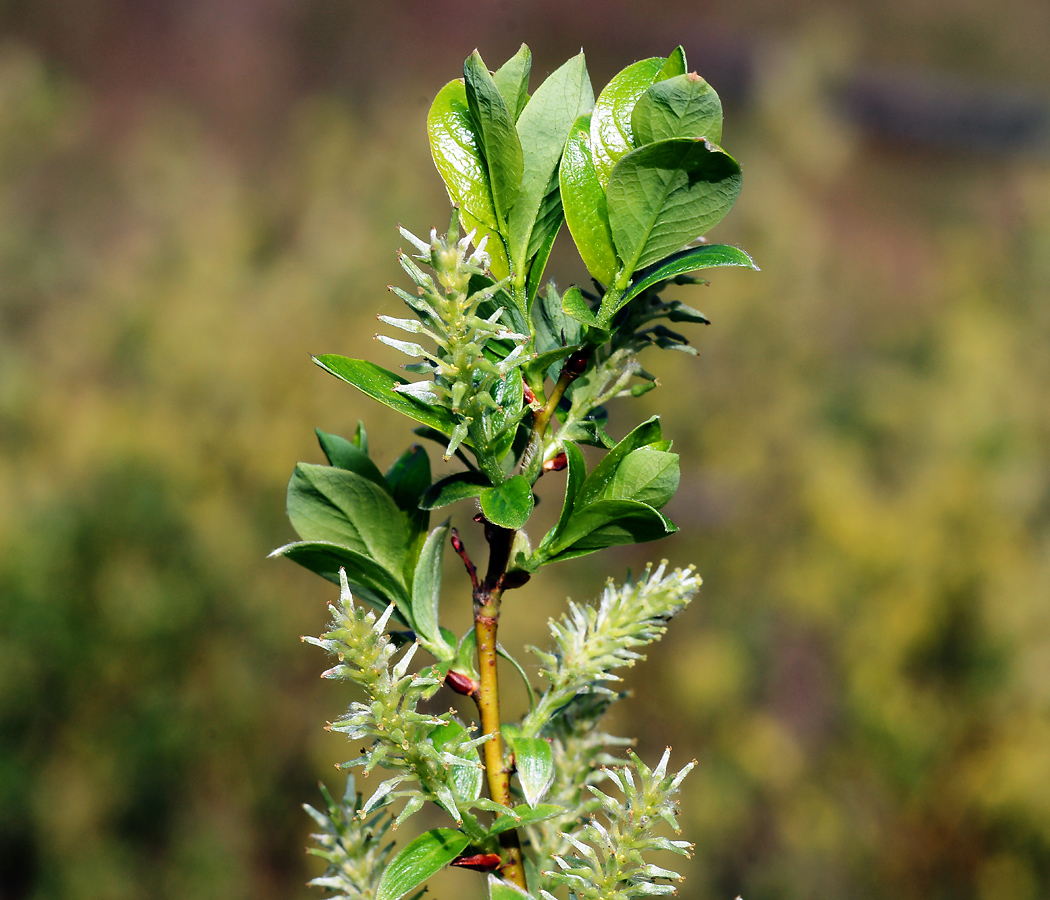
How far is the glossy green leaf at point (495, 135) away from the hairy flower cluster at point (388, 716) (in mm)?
161

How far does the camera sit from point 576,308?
309mm

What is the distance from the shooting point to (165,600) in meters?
2.13

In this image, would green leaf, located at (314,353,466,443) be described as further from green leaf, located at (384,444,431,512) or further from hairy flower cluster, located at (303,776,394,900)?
hairy flower cluster, located at (303,776,394,900)

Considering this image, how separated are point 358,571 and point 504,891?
138 mm

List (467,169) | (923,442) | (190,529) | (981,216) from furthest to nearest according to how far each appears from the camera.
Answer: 1. (981,216)
2. (923,442)
3. (190,529)
4. (467,169)

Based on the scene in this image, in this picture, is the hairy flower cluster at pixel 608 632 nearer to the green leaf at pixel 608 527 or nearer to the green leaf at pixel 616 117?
the green leaf at pixel 608 527

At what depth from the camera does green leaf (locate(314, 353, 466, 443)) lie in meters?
0.28

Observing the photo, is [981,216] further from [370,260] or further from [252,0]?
[252,0]

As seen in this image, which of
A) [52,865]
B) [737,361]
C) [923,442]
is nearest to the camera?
[52,865]

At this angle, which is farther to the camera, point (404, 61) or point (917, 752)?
point (404, 61)

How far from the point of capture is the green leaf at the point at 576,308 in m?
0.30

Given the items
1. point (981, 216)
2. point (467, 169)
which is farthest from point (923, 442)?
point (981, 216)

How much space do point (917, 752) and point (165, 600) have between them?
1.99m

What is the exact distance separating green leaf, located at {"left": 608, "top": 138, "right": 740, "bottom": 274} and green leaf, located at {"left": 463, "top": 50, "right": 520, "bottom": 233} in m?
0.04
